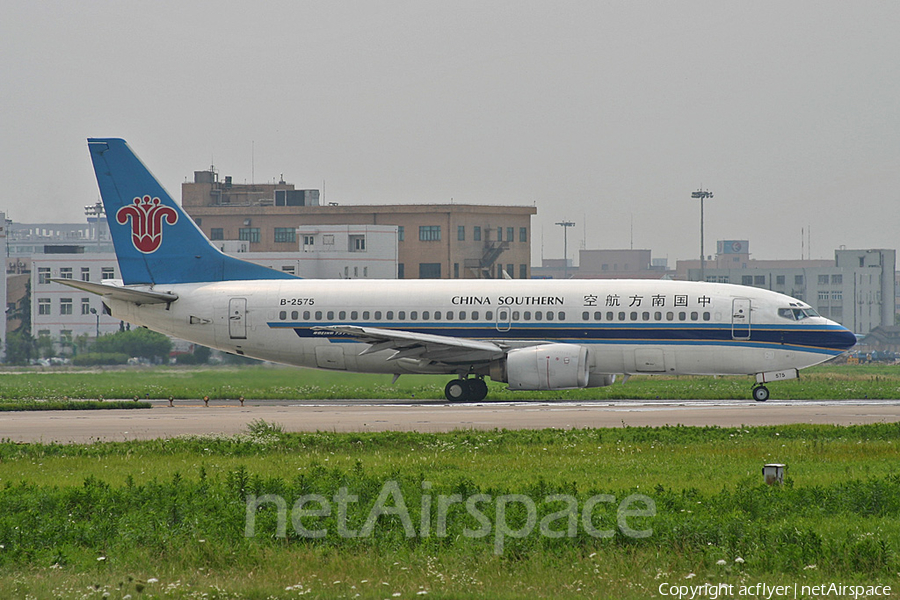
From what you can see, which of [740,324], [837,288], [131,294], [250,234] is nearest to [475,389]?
[740,324]

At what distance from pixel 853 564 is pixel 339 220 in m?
134

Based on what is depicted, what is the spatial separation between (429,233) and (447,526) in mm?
126785

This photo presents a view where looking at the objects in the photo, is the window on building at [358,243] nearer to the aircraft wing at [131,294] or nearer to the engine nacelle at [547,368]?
the aircraft wing at [131,294]

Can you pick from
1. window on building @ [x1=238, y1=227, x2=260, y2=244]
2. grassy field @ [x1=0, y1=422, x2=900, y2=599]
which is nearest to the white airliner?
grassy field @ [x1=0, y1=422, x2=900, y2=599]

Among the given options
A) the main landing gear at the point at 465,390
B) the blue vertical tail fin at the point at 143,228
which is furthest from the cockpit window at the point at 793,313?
the blue vertical tail fin at the point at 143,228

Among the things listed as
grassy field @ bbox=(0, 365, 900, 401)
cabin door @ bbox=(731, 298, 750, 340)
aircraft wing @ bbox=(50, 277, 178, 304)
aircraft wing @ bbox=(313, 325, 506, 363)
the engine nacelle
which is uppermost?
aircraft wing @ bbox=(50, 277, 178, 304)

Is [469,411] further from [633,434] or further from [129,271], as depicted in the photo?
[129,271]

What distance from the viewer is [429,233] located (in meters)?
140

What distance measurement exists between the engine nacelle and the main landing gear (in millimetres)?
2305

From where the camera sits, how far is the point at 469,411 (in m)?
34.6

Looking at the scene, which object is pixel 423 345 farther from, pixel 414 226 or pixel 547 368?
pixel 414 226

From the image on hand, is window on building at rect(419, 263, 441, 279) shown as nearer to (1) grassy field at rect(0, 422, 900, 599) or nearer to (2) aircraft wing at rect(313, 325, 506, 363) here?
(2) aircraft wing at rect(313, 325, 506, 363)

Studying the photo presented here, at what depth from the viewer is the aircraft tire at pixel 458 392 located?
1583 inches

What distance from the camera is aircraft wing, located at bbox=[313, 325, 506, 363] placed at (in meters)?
38.4
